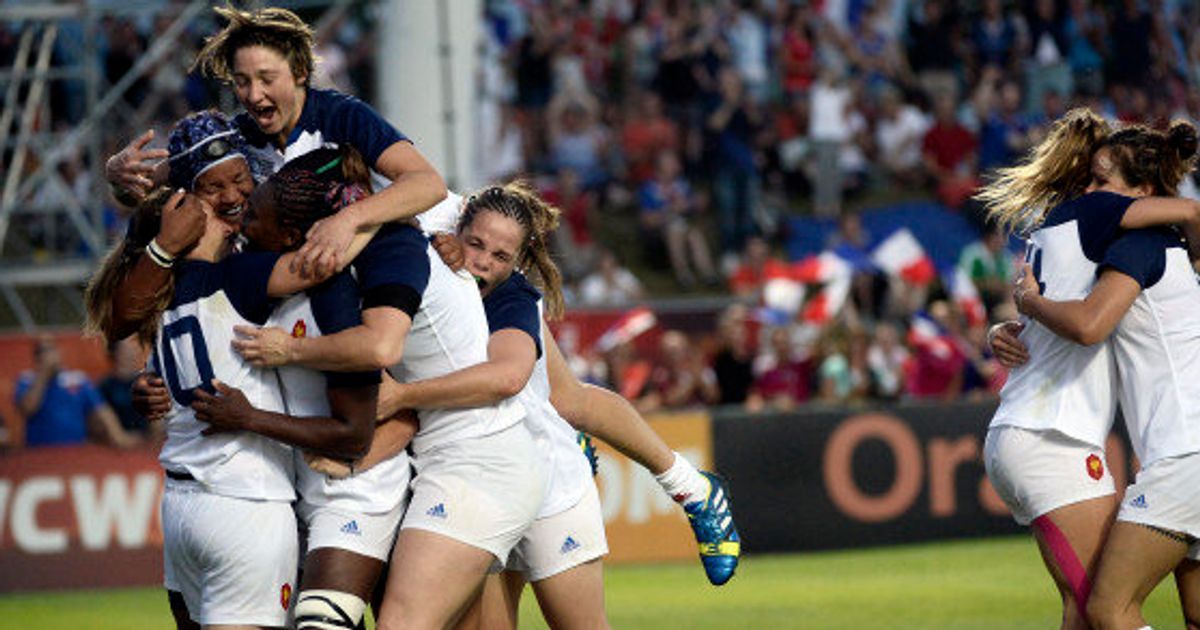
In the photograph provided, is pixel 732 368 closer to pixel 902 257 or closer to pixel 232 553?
pixel 902 257

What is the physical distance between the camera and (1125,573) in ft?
21.8

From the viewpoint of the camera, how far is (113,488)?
47.1 ft

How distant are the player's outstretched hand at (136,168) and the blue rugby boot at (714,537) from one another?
249 cm

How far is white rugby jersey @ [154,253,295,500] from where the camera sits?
6.04 metres

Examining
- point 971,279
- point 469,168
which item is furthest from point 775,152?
point 469,168

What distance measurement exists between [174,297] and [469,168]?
32.5 feet

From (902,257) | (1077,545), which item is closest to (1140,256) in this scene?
(1077,545)

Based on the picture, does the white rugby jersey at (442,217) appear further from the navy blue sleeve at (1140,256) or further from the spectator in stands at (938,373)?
the spectator in stands at (938,373)

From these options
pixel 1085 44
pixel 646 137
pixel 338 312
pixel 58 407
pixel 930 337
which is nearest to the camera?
pixel 338 312

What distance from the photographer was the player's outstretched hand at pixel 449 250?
647 cm

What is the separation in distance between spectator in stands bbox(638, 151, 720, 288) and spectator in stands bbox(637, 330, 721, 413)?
359 cm

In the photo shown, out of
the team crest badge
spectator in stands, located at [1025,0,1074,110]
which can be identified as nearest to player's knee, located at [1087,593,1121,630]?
the team crest badge

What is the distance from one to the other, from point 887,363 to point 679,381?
1724 mm

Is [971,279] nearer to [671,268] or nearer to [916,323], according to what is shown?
[916,323]
